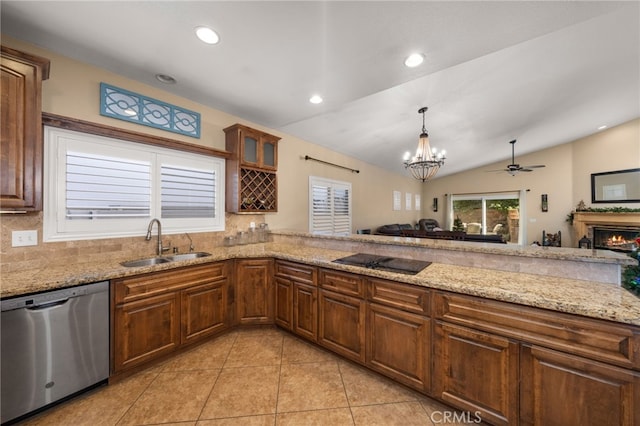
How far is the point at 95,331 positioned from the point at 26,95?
1711 mm

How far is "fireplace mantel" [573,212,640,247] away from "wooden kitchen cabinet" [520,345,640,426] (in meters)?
7.54

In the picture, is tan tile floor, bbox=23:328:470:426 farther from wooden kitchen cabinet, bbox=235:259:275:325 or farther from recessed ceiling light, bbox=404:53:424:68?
recessed ceiling light, bbox=404:53:424:68

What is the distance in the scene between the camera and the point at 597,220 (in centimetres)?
619

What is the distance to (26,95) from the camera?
63.1 inches

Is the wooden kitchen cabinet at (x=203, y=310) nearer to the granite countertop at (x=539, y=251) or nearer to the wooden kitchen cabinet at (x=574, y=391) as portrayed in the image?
the granite countertop at (x=539, y=251)

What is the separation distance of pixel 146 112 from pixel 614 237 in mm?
10220

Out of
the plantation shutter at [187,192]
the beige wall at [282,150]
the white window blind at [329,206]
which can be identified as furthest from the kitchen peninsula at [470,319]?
the white window blind at [329,206]

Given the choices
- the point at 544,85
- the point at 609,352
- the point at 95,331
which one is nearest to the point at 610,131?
the point at 544,85

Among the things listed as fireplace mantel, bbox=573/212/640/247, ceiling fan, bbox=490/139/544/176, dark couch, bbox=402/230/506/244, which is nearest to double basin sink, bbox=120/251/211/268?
dark couch, bbox=402/230/506/244

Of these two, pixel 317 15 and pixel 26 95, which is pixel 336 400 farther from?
pixel 26 95

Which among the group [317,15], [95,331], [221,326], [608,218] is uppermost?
[317,15]

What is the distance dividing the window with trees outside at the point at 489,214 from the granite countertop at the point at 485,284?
7.98 m

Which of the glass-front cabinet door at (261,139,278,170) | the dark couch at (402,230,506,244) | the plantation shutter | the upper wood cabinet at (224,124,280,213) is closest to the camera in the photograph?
the plantation shutter

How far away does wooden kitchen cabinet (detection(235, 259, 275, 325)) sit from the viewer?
2648mm
